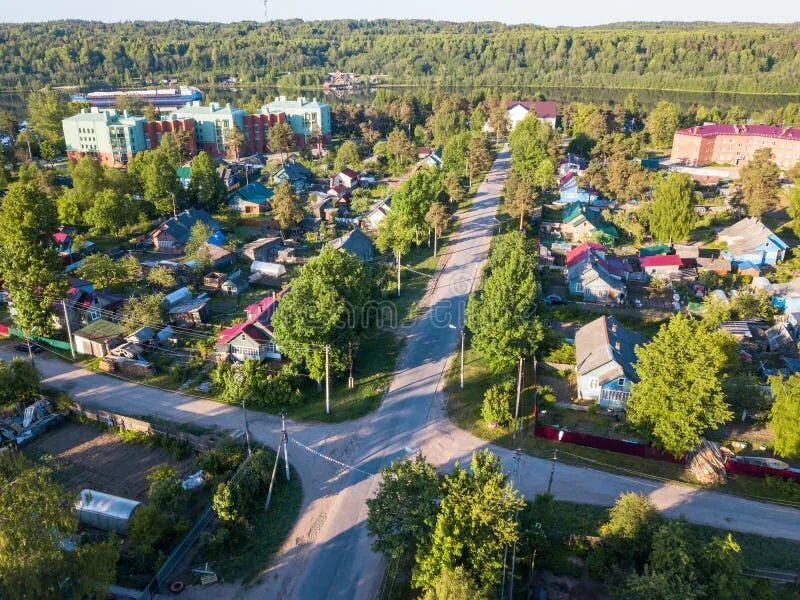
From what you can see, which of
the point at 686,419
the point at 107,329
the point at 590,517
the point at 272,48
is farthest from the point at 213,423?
the point at 272,48

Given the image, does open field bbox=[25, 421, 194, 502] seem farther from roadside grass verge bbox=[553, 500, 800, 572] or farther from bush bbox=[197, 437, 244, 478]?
roadside grass verge bbox=[553, 500, 800, 572]

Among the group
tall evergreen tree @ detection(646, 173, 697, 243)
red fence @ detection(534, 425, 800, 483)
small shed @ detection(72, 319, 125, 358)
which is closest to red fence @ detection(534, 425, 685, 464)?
red fence @ detection(534, 425, 800, 483)

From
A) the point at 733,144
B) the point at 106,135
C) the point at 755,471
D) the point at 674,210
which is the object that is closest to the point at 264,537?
the point at 755,471

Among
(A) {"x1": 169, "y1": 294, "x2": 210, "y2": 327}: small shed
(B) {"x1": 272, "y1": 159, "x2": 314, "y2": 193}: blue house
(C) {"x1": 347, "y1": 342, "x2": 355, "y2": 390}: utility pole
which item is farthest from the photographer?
(B) {"x1": 272, "y1": 159, "x2": 314, "y2": 193}: blue house

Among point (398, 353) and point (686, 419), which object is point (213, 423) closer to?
point (398, 353)

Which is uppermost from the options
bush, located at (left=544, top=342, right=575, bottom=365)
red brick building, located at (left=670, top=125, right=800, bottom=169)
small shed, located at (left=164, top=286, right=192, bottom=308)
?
red brick building, located at (left=670, top=125, right=800, bottom=169)

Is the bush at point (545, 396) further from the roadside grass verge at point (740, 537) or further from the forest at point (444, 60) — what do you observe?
the forest at point (444, 60)
